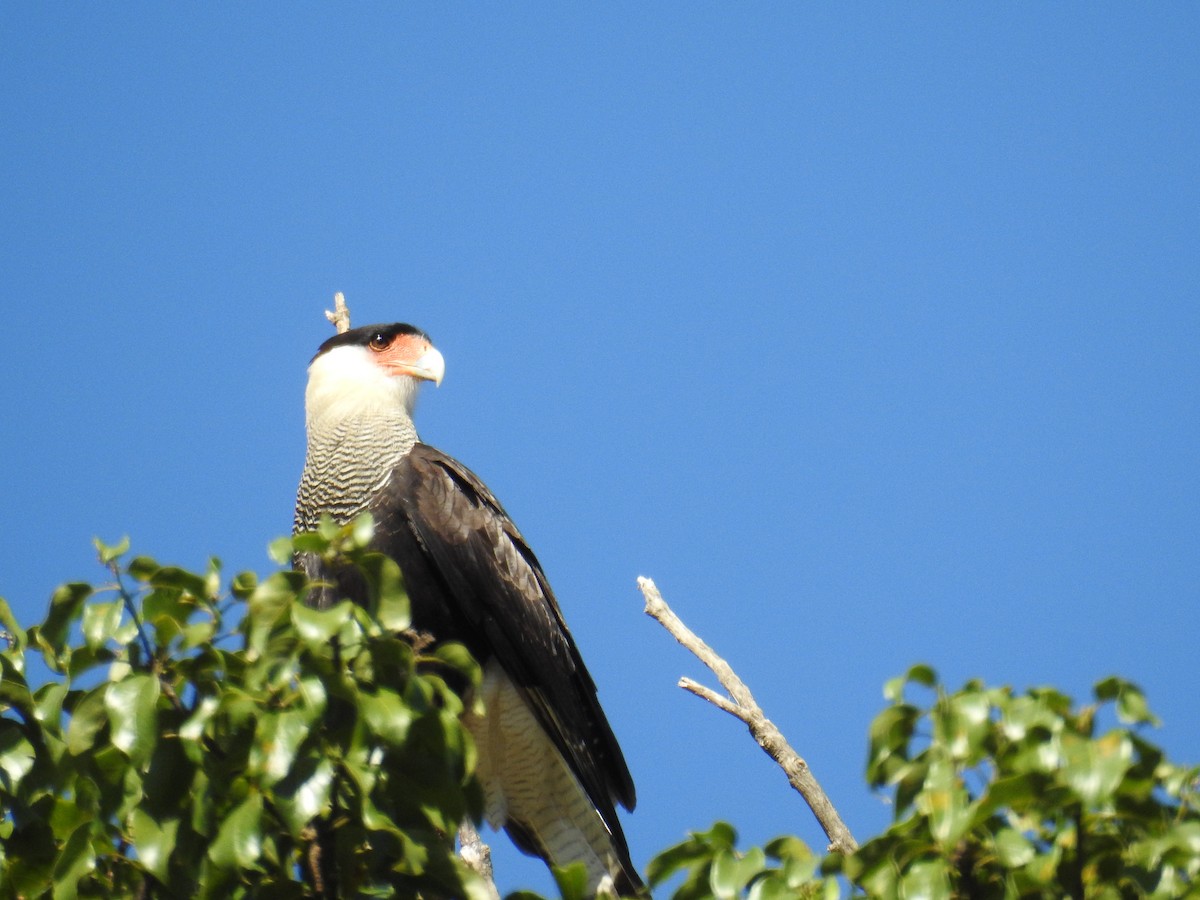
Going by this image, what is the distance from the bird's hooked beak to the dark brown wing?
33.4 inches

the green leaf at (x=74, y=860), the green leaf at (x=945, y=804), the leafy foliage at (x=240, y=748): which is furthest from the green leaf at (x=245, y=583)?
the green leaf at (x=945, y=804)

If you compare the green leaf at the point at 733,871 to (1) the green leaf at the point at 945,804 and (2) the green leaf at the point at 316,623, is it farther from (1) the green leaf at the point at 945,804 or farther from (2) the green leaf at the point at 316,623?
(2) the green leaf at the point at 316,623

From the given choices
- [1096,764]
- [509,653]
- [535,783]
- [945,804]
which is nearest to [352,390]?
[509,653]

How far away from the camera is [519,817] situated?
5.05 m

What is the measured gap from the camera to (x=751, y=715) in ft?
13.1

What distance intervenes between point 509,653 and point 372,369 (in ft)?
4.95

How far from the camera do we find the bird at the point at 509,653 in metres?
4.86

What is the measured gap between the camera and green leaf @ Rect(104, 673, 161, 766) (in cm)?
212

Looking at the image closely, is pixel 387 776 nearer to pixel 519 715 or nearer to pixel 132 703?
pixel 132 703

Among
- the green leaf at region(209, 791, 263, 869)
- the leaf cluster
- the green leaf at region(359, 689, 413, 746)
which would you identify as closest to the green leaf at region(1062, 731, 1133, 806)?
the leaf cluster

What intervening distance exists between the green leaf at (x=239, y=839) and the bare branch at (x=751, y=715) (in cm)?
182

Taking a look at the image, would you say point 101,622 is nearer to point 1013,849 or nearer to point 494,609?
point 1013,849

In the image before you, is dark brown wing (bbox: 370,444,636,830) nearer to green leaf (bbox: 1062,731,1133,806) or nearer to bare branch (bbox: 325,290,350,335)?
bare branch (bbox: 325,290,350,335)

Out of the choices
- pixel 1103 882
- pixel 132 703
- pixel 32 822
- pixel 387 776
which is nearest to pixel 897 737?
pixel 1103 882
